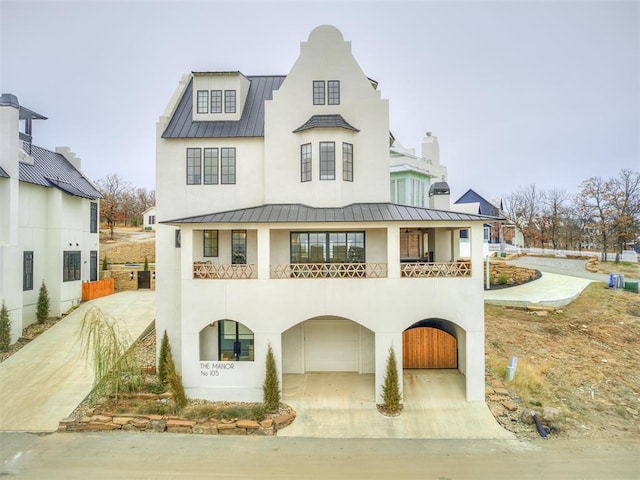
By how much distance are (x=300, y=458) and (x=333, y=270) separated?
19.5 ft

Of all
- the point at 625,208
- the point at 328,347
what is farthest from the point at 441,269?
the point at 625,208

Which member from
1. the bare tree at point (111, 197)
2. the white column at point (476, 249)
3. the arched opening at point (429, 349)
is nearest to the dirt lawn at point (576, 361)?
the arched opening at point (429, 349)

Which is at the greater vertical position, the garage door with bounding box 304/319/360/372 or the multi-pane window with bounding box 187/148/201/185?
the multi-pane window with bounding box 187/148/201/185

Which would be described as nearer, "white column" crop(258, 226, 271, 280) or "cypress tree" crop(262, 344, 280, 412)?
"cypress tree" crop(262, 344, 280, 412)

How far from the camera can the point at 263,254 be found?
12203 millimetres

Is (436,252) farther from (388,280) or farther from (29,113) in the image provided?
(29,113)

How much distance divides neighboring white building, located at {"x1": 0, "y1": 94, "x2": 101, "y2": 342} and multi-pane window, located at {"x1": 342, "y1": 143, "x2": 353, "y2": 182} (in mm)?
15764

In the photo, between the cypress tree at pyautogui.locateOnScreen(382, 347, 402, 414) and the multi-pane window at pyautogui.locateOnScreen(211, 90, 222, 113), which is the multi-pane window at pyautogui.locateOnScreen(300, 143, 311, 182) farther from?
the cypress tree at pyautogui.locateOnScreen(382, 347, 402, 414)

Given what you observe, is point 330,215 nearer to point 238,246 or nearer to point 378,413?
point 238,246

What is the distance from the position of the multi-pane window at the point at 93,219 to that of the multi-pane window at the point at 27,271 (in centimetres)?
519

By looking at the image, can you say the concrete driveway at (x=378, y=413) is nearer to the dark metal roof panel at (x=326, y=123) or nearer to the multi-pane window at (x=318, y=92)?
the dark metal roof panel at (x=326, y=123)

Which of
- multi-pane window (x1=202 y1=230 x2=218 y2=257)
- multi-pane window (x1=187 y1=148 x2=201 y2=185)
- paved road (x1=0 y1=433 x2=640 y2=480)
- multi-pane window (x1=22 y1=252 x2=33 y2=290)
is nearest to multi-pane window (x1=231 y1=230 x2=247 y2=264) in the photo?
multi-pane window (x1=202 y1=230 x2=218 y2=257)

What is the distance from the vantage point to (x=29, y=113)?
63.7 ft

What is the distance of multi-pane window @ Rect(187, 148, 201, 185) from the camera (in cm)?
1418
